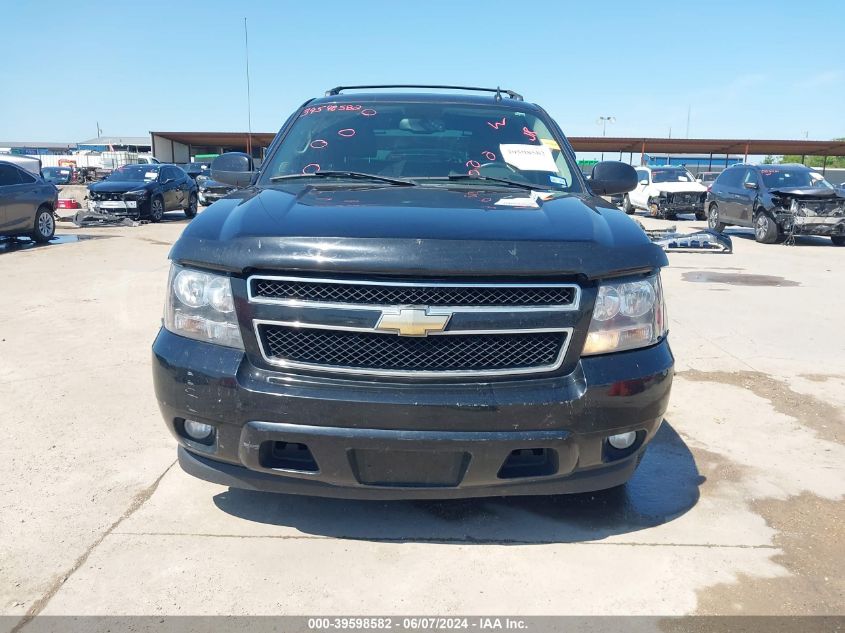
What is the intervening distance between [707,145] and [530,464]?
4036 centimetres

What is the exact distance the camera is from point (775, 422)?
4230 mm

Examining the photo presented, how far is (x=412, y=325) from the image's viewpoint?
7.75 ft

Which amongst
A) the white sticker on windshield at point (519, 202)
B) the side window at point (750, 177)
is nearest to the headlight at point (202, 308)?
the white sticker on windshield at point (519, 202)

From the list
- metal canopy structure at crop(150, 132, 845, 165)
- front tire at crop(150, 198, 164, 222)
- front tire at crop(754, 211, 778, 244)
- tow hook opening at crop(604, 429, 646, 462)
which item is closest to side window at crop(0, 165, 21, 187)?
front tire at crop(150, 198, 164, 222)

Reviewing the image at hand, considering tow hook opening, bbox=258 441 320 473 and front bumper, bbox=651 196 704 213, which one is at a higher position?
front bumper, bbox=651 196 704 213

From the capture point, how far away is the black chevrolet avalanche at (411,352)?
2379mm

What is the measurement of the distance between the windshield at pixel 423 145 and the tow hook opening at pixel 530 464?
154cm

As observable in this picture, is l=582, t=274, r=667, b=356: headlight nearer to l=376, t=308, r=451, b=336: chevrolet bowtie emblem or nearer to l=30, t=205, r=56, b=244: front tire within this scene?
l=376, t=308, r=451, b=336: chevrolet bowtie emblem

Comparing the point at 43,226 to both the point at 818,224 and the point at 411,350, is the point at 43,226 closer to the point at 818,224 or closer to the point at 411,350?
the point at 411,350

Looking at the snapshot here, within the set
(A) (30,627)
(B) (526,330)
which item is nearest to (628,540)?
(B) (526,330)

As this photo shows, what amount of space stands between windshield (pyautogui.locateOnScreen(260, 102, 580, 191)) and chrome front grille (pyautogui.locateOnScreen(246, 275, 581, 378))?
1.24 meters

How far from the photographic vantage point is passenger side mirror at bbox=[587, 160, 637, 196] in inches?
159

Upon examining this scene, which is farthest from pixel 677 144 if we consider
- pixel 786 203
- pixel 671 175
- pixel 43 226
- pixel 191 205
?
pixel 43 226

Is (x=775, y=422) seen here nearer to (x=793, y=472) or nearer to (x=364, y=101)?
(x=793, y=472)
